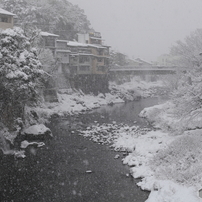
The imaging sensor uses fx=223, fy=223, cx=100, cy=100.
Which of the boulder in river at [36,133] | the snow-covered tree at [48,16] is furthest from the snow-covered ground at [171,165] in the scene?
the snow-covered tree at [48,16]

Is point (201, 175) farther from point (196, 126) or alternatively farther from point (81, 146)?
point (81, 146)

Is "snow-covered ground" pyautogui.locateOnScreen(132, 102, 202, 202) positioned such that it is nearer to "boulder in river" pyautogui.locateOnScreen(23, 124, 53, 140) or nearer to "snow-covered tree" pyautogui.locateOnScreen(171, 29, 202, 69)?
"boulder in river" pyautogui.locateOnScreen(23, 124, 53, 140)

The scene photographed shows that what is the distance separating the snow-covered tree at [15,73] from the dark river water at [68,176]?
3.99 metres

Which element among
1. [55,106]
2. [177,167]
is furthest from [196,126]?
[55,106]

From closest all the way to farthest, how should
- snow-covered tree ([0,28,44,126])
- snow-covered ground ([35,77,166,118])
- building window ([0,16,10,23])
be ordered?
snow-covered tree ([0,28,44,126])
building window ([0,16,10,23])
snow-covered ground ([35,77,166,118])

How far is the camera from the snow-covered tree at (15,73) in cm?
1645

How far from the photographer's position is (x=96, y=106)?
38406mm

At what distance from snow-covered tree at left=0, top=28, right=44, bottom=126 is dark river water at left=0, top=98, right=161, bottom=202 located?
13.1 feet

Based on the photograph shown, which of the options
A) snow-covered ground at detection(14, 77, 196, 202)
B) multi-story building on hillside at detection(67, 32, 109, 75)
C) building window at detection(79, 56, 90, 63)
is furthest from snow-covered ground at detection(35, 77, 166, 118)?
building window at detection(79, 56, 90, 63)

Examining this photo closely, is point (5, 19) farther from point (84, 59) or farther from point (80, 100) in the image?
point (84, 59)

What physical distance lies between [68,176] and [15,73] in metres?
8.48

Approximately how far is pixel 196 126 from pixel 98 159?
29.3 ft

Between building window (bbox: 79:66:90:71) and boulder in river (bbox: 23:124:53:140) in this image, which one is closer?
boulder in river (bbox: 23:124:53:140)

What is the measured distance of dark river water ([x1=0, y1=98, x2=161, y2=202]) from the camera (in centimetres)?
1111
